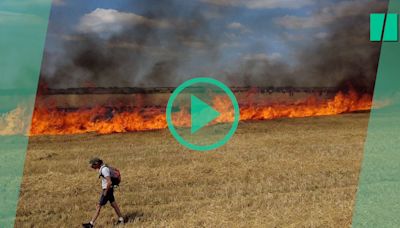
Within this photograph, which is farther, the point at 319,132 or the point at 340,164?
the point at 319,132

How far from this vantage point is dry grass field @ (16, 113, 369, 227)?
52.1 feet

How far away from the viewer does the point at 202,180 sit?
71.6 feet

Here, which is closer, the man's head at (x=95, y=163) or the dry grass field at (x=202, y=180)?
the man's head at (x=95, y=163)

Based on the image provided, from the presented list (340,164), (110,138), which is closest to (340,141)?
(340,164)

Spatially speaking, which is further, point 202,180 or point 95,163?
point 202,180

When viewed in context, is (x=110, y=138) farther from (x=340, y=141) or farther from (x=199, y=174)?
(x=340, y=141)

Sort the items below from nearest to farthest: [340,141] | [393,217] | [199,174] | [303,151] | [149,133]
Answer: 1. [393,217]
2. [199,174]
3. [303,151]
4. [340,141]
5. [149,133]

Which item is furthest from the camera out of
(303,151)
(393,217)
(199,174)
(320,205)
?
(303,151)

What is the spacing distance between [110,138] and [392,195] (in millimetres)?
20953

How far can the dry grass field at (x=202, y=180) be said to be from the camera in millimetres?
15867

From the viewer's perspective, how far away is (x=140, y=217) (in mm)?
15781

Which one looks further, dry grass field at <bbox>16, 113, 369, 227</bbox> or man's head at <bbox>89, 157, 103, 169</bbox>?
dry grass field at <bbox>16, 113, 369, 227</bbox>

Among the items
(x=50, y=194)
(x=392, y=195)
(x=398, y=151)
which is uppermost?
(x=398, y=151)

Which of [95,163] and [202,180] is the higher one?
A: [95,163]
